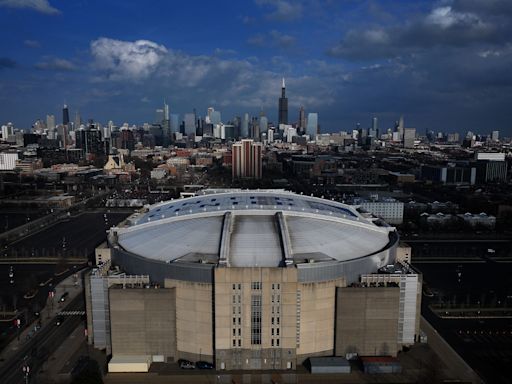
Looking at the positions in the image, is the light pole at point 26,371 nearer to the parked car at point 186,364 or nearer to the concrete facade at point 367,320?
the parked car at point 186,364

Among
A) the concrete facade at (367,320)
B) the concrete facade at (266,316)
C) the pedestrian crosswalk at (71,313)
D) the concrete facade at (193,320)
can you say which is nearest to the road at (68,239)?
the pedestrian crosswalk at (71,313)

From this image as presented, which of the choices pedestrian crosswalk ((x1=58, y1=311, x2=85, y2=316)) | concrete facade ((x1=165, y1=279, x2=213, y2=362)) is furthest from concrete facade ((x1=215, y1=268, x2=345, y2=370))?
pedestrian crosswalk ((x1=58, y1=311, x2=85, y2=316))

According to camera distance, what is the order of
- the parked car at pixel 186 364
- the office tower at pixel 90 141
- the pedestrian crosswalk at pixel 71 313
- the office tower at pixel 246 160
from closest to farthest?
the parked car at pixel 186 364 < the pedestrian crosswalk at pixel 71 313 < the office tower at pixel 246 160 < the office tower at pixel 90 141

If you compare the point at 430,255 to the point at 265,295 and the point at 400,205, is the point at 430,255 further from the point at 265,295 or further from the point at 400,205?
the point at 265,295

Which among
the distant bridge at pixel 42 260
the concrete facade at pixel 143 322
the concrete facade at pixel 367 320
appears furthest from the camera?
the distant bridge at pixel 42 260

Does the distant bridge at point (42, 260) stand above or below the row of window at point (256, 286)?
below

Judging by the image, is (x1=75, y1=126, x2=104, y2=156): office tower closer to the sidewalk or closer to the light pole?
the sidewalk

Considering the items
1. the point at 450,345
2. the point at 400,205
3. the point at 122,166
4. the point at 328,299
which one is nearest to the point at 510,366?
the point at 450,345
